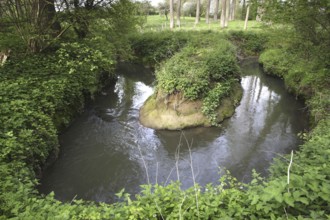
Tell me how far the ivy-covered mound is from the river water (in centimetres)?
→ 43

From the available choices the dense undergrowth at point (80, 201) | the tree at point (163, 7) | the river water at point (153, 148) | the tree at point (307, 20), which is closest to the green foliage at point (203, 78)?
the river water at point (153, 148)

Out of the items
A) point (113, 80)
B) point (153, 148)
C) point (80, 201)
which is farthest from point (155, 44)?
point (80, 201)

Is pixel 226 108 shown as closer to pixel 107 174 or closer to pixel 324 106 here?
pixel 324 106

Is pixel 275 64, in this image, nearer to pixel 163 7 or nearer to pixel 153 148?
pixel 153 148

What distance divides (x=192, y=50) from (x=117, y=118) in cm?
598

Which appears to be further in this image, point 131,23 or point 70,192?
point 131,23

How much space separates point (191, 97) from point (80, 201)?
23.6 feet

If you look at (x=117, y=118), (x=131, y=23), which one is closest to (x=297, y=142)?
(x=117, y=118)

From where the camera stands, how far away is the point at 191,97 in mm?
10391

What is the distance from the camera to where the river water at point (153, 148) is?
7.02 metres

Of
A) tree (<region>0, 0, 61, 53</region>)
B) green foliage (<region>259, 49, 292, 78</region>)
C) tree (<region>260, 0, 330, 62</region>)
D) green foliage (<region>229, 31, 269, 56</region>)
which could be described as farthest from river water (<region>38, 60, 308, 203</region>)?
green foliage (<region>229, 31, 269, 56</region>)

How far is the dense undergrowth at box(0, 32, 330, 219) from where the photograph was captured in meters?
3.08

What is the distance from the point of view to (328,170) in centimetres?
339

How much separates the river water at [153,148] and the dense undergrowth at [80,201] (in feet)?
2.00
